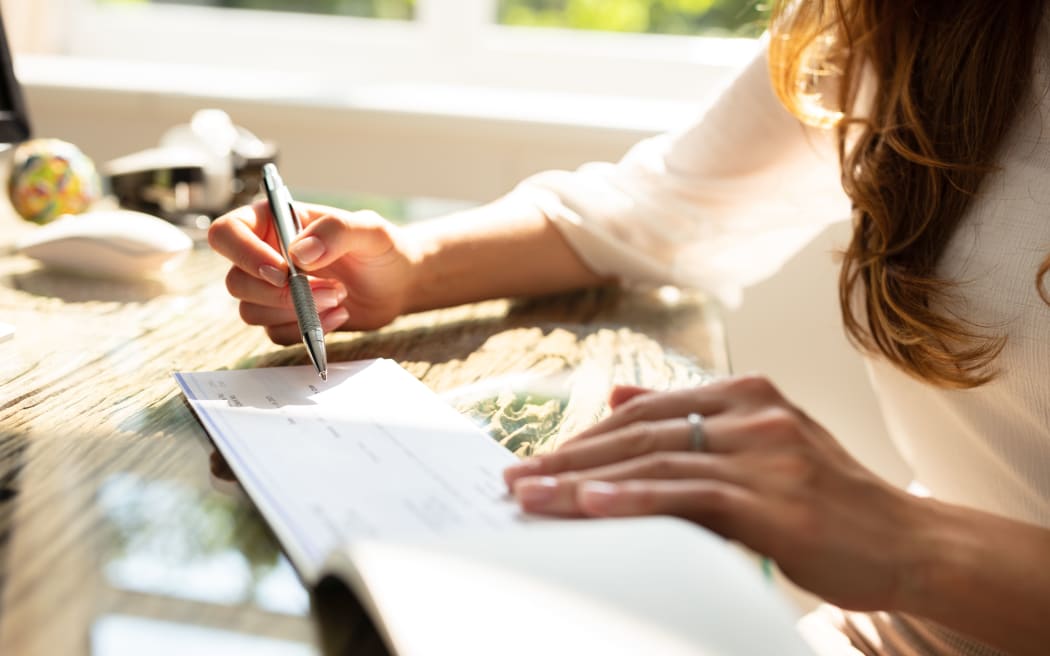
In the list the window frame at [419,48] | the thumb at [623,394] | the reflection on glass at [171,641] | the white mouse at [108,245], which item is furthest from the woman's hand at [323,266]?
the window frame at [419,48]

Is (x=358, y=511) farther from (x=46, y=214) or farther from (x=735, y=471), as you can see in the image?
(x=46, y=214)

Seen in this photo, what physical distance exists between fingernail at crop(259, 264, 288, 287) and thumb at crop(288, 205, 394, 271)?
0.01m

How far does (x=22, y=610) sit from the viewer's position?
349 mm

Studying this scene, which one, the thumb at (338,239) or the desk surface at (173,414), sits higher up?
the thumb at (338,239)

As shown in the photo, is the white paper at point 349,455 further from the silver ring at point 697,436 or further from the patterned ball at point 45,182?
the patterned ball at point 45,182

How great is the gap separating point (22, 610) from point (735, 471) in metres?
0.28

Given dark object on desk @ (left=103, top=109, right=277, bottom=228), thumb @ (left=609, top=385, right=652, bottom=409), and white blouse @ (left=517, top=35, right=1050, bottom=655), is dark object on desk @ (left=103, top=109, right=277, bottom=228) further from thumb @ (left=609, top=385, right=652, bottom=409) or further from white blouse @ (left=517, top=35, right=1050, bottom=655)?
thumb @ (left=609, top=385, right=652, bottom=409)

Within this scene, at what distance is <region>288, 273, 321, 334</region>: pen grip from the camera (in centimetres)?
63

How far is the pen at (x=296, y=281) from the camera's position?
616 mm

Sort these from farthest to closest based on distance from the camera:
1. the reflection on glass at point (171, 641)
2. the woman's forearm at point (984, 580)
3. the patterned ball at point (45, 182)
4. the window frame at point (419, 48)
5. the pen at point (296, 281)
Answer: the window frame at point (419, 48), the patterned ball at point (45, 182), the pen at point (296, 281), the woman's forearm at point (984, 580), the reflection on glass at point (171, 641)

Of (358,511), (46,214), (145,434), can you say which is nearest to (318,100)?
(46,214)

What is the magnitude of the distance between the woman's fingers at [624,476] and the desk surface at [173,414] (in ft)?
0.34

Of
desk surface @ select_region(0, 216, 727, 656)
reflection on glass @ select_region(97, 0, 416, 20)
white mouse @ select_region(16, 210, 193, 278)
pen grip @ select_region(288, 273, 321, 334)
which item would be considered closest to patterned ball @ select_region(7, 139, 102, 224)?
desk surface @ select_region(0, 216, 727, 656)

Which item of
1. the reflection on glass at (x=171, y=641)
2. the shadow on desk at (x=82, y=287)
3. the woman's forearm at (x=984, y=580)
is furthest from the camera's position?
the shadow on desk at (x=82, y=287)
